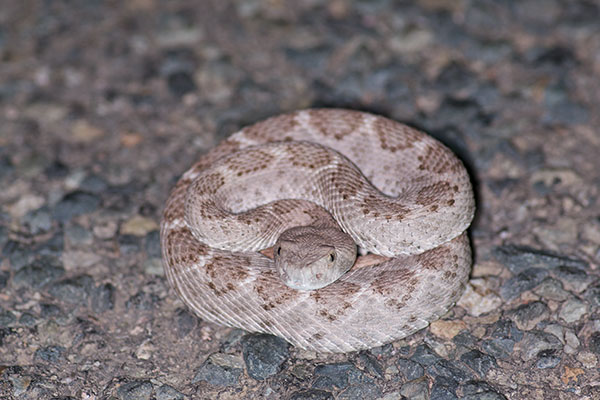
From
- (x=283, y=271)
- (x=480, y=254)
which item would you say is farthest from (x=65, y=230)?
(x=480, y=254)

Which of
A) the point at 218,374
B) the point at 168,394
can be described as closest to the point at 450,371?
the point at 218,374

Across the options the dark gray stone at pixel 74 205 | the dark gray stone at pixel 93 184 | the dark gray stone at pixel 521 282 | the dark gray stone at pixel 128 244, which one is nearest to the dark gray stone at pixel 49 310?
the dark gray stone at pixel 128 244

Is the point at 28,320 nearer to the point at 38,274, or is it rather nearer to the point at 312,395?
the point at 38,274

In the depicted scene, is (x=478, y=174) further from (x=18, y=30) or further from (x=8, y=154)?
(x=18, y=30)

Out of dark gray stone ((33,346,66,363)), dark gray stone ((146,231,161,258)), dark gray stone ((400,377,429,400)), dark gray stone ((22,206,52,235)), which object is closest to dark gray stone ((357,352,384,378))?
dark gray stone ((400,377,429,400))

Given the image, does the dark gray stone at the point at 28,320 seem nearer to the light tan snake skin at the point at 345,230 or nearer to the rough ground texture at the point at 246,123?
the rough ground texture at the point at 246,123

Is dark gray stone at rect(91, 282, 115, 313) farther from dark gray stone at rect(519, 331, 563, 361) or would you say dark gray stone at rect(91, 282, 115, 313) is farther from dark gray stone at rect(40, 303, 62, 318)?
dark gray stone at rect(519, 331, 563, 361)

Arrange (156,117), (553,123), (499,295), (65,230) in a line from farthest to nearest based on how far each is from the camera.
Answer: (156,117)
(553,123)
(65,230)
(499,295)
